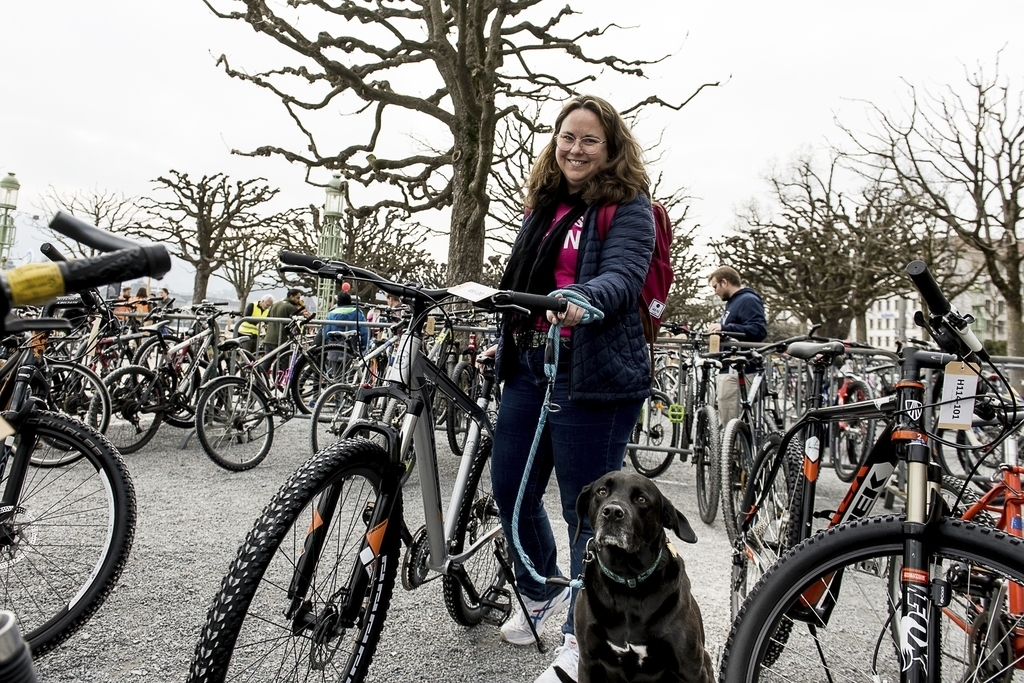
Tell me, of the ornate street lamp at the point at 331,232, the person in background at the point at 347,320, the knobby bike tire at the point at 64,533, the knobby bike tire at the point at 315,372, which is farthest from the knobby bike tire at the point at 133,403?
the ornate street lamp at the point at 331,232

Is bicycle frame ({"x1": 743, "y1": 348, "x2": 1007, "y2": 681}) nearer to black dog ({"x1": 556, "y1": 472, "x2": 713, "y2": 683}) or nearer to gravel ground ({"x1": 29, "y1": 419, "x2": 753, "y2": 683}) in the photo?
black dog ({"x1": 556, "y1": 472, "x2": 713, "y2": 683})

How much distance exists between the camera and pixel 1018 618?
175cm

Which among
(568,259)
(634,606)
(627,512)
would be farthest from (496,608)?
(568,259)

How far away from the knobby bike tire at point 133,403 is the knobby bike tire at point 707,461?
15.9ft

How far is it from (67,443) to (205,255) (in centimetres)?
2515

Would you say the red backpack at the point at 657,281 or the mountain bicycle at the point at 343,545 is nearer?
the mountain bicycle at the point at 343,545

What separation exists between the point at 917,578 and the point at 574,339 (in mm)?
1150

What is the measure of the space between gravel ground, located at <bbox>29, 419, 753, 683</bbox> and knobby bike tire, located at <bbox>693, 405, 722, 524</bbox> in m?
0.24

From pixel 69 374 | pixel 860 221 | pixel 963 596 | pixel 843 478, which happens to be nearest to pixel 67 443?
pixel 963 596

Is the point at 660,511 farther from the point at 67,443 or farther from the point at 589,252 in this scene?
the point at 67,443

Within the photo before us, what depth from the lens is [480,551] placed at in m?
2.75

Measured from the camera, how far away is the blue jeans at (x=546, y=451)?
2373mm

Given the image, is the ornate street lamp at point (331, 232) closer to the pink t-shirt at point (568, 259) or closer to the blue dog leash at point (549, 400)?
the pink t-shirt at point (568, 259)

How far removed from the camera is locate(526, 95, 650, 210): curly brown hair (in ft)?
7.97
